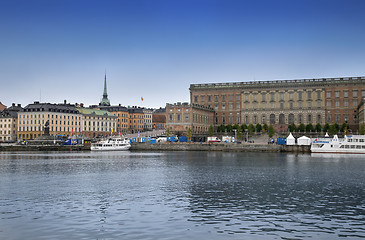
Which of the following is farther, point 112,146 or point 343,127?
point 343,127

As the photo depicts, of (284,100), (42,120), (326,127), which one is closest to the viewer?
(326,127)

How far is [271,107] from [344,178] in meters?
109

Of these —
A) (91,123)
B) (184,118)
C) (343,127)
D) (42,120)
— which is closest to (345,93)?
(343,127)

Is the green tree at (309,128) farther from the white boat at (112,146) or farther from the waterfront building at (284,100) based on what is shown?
the white boat at (112,146)

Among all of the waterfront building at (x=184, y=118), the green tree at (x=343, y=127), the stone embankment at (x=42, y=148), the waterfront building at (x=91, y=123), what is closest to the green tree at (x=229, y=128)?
the waterfront building at (x=184, y=118)

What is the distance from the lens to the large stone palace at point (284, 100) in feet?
478

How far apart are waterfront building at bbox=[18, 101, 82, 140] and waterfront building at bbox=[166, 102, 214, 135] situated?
156ft

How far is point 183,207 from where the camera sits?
31.0 m

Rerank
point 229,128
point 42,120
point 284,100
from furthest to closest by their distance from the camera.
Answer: point 42,120 → point 284,100 → point 229,128

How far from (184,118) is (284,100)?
120 ft

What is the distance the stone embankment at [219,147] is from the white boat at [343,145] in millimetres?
2852

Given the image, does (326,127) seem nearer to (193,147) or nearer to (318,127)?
(318,127)

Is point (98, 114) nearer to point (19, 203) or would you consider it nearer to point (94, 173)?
point (94, 173)

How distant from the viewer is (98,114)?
199 m
